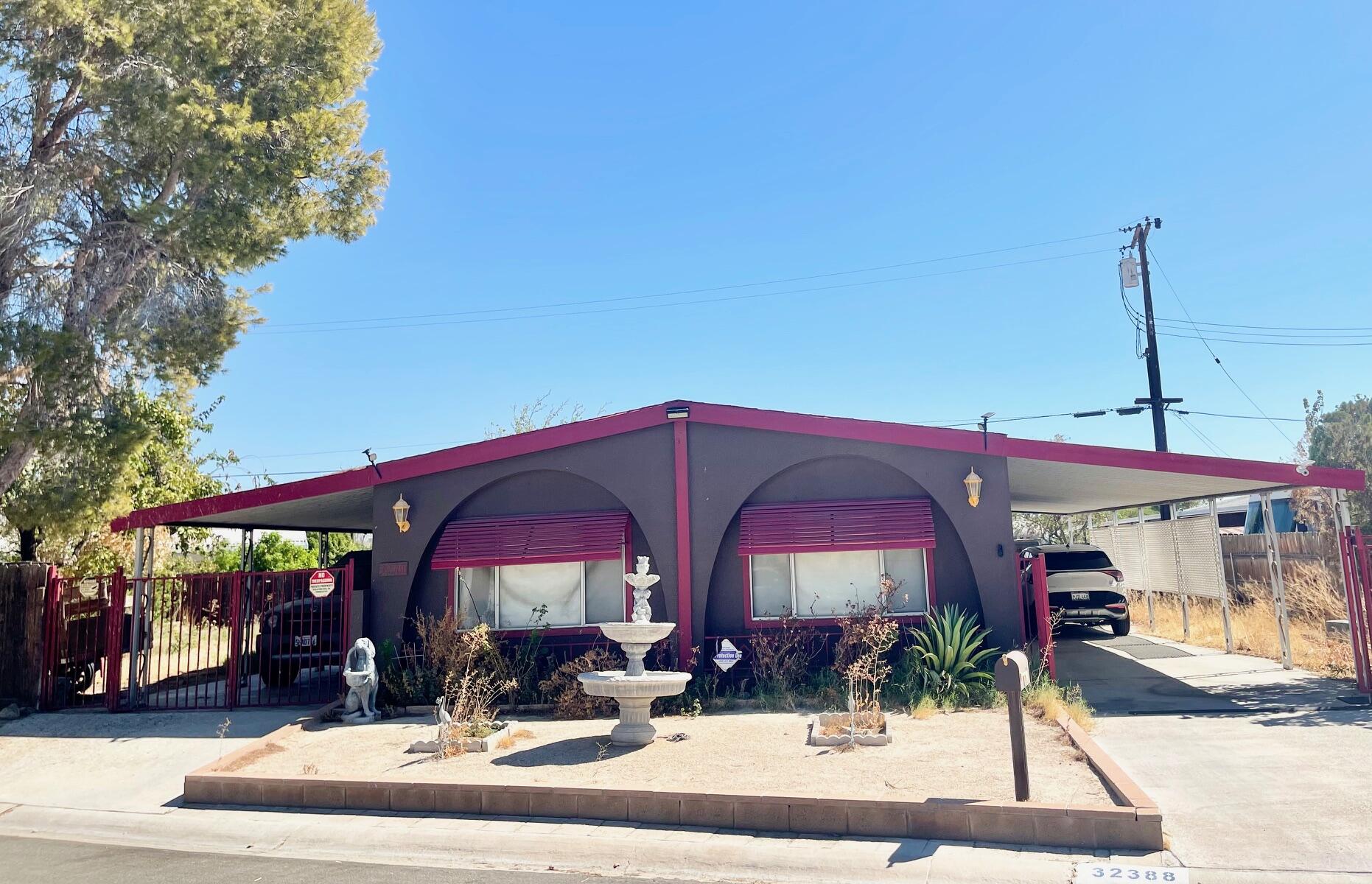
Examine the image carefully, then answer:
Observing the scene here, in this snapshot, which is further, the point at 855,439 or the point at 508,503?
the point at 508,503

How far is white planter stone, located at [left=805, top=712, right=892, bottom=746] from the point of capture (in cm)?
809

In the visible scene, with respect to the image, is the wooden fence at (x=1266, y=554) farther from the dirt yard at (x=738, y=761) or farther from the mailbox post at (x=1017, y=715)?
the mailbox post at (x=1017, y=715)

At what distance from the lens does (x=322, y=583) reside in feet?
37.0

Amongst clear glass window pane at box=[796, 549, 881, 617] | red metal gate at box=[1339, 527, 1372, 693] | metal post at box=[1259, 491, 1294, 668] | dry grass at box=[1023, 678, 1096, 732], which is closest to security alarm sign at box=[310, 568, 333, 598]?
clear glass window pane at box=[796, 549, 881, 617]

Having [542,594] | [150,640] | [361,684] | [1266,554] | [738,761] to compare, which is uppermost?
[1266,554]

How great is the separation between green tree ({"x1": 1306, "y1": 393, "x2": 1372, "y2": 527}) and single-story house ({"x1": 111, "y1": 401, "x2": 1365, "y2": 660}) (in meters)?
13.0

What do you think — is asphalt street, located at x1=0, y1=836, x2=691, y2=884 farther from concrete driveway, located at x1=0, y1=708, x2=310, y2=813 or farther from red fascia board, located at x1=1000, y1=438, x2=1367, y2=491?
red fascia board, located at x1=1000, y1=438, x2=1367, y2=491

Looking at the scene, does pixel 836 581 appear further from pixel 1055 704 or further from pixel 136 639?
pixel 136 639

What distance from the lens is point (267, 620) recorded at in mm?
13102

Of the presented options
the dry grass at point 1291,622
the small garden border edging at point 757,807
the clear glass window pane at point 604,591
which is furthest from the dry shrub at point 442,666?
the dry grass at point 1291,622

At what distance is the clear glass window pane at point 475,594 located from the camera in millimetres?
11938

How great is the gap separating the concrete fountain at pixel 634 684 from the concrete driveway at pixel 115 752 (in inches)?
154

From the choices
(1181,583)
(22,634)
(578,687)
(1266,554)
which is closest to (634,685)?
(578,687)

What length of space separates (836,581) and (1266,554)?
10.6 meters
